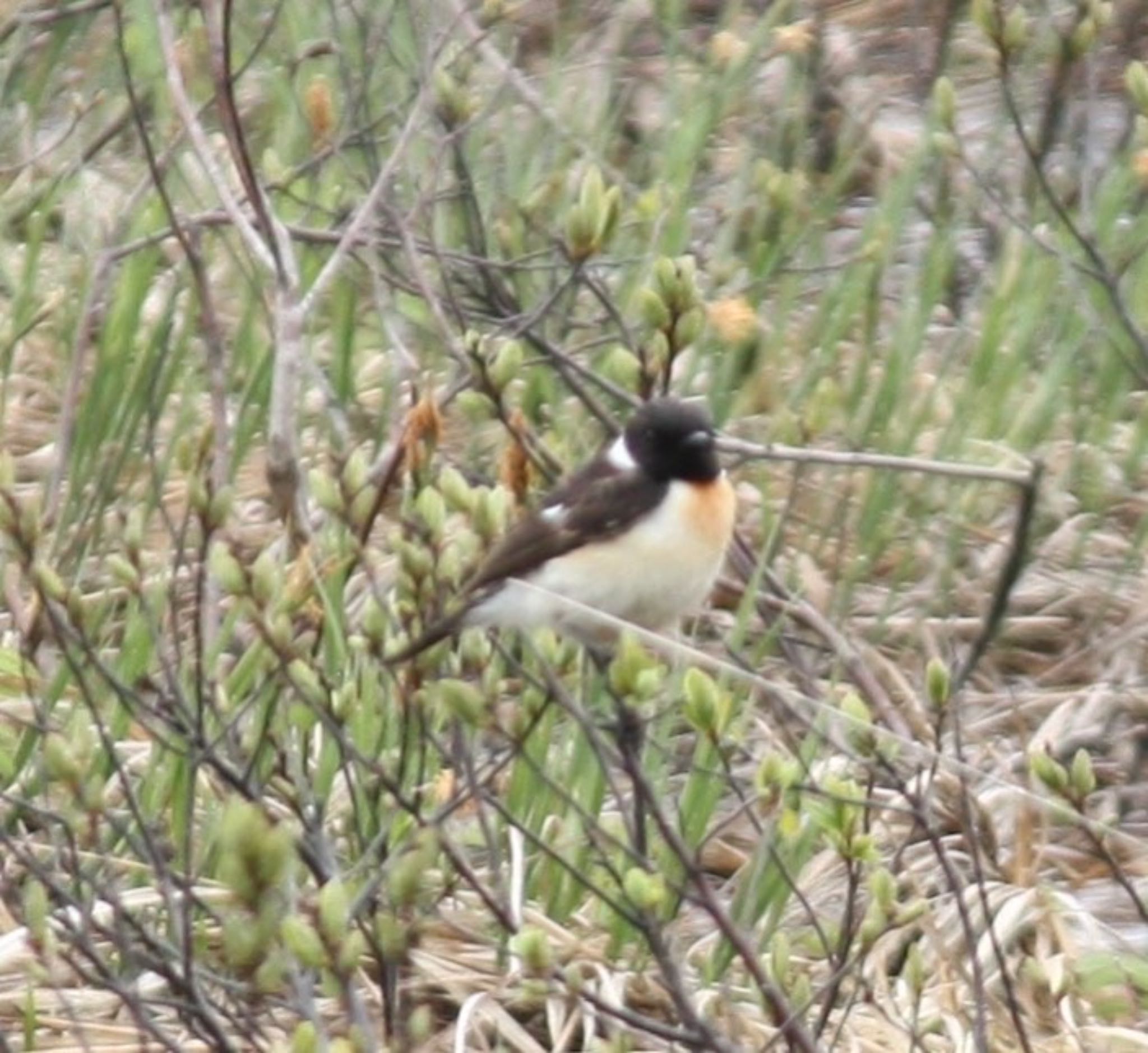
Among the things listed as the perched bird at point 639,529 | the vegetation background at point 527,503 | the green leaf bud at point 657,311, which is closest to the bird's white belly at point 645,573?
the perched bird at point 639,529

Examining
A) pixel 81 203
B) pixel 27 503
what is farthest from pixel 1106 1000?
pixel 81 203

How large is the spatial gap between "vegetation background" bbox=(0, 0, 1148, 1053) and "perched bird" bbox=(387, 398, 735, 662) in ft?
0.33

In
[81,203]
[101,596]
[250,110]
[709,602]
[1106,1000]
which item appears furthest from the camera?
[250,110]

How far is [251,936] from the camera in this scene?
84.7 inches

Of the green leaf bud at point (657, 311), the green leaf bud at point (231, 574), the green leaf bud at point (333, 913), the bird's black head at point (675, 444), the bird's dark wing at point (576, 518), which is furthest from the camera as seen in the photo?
the bird's black head at point (675, 444)

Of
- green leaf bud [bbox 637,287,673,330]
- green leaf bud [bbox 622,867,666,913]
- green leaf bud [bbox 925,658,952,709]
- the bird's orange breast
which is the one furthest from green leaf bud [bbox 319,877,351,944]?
the bird's orange breast

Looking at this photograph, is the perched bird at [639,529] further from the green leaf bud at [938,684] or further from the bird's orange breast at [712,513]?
the green leaf bud at [938,684]

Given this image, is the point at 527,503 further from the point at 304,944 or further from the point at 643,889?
the point at 304,944

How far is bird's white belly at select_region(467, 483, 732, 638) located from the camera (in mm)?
3773

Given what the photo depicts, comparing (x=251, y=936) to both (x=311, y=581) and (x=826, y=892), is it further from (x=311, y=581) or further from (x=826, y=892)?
(x=826, y=892)

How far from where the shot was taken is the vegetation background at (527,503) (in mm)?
3000

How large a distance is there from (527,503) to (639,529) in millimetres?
300

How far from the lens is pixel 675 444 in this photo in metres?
3.89

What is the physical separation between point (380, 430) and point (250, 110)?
242 cm
